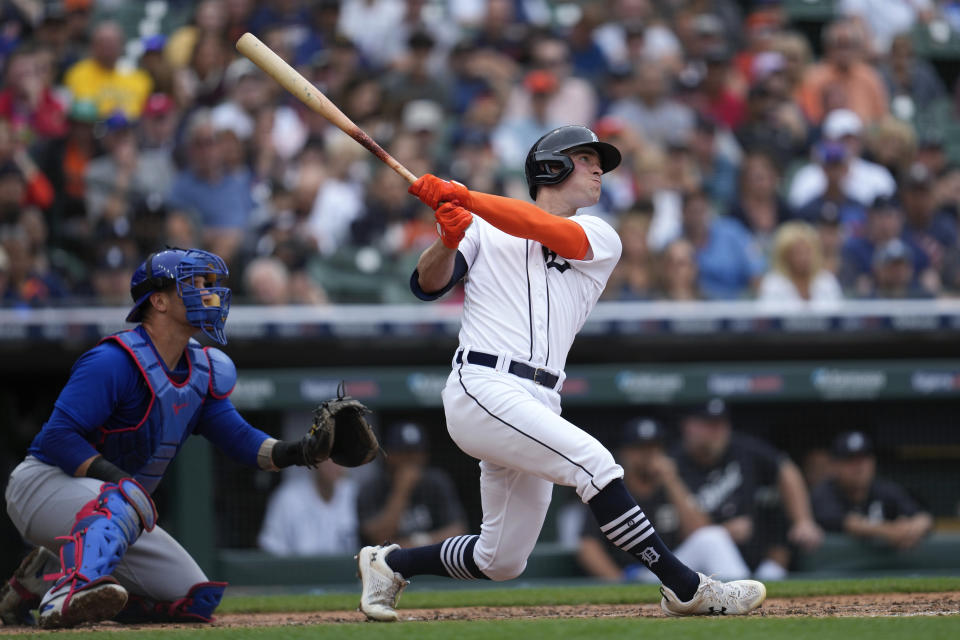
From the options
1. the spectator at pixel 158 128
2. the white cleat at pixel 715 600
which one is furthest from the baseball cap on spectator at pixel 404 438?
the spectator at pixel 158 128

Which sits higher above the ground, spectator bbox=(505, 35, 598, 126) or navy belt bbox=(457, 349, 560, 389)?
spectator bbox=(505, 35, 598, 126)

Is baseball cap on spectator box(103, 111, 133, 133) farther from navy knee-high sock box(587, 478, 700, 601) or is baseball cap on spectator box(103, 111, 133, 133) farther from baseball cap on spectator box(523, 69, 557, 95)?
navy knee-high sock box(587, 478, 700, 601)

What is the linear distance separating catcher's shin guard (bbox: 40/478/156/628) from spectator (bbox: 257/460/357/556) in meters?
2.32

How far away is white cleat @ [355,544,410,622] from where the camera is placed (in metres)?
4.09

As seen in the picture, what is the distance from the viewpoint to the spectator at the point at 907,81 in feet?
33.3

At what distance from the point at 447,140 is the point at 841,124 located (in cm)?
287

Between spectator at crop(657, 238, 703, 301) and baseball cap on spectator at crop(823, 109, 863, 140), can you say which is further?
baseball cap on spectator at crop(823, 109, 863, 140)

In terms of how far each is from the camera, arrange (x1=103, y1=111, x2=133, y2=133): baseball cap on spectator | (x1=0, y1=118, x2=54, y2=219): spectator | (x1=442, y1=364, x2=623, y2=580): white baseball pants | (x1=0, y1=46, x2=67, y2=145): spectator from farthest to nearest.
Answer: (x1=0, y1=46, x2=67, y2=145): spectator, (x1=103, y1=111, x2=133, y2=133): baseball cap on spectator, (x1=0, y1=118, x2=54, y2=219): spectator, (x1=442, y1=364, x2=623, y2=580): white baseball pants

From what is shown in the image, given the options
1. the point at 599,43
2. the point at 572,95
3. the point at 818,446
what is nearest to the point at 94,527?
the point at 818,446

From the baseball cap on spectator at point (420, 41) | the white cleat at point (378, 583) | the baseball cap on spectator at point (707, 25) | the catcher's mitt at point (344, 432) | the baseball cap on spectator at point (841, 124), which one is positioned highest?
the baseball cap on spectator at point (707, 25)

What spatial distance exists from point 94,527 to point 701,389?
3.56m

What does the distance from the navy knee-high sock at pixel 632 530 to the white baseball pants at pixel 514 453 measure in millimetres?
41

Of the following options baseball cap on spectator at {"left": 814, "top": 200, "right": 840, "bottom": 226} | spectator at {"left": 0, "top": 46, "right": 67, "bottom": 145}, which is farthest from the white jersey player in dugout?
spectator at {"left": 0, "top": 46, "right": 67, "bottom": 145}

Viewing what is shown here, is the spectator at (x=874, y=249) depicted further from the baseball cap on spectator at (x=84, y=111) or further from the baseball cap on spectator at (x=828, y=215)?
the baseball cap on spectator at (x=84, y=111)
